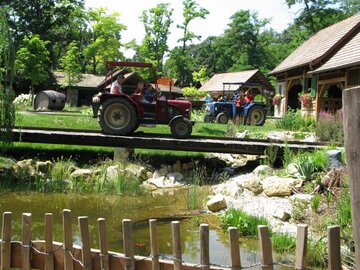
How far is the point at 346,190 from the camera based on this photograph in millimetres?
6285

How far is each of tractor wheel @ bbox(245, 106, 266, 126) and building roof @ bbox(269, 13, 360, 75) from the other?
11.2ft

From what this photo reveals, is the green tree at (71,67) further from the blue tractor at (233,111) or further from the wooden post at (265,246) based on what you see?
the wooden post at (265,246)

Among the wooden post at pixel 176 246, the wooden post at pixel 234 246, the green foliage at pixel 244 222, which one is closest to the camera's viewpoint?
the wooden post at pixel 234 246

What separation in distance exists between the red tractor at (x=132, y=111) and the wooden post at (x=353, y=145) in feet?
33.5

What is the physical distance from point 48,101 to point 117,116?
53.7 ft

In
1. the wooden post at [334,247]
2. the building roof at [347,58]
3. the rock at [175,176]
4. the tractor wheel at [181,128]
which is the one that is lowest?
the rock at [175,176]

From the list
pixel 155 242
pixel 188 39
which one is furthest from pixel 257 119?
pixel 188 39

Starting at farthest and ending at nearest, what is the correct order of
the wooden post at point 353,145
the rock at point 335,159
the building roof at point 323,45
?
the building roof at point 323,45 → the rock at point 335,159 → the wooden post at point 353,145

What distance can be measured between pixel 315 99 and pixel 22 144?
12657mm

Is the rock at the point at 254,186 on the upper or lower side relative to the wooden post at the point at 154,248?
lower

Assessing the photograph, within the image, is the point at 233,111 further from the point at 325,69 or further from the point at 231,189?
the point at 231,189

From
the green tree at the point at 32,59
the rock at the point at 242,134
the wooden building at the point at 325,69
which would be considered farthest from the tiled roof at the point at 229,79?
the rock at the point at 242,134

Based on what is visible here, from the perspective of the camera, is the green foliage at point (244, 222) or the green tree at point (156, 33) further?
the green tree at point (156, 33)

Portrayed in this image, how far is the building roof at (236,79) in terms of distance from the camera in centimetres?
3617
